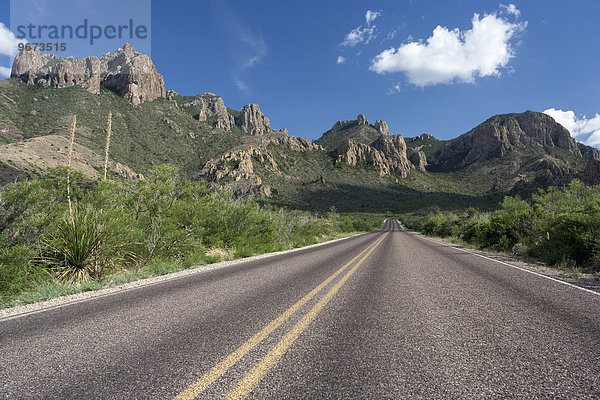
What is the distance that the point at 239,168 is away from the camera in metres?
86.4

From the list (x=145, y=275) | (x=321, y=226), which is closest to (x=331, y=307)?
(x=145, y=275)

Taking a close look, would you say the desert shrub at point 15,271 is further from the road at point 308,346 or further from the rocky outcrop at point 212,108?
the rocky outcrop at point 212,108

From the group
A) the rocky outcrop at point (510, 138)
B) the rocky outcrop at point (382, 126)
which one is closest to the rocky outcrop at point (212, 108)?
the rocky outcrop at point (382, 126)

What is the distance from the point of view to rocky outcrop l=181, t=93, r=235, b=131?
13038 centimetres

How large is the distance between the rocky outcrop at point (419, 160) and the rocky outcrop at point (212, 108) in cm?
10840

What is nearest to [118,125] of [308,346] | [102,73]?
[102,73]

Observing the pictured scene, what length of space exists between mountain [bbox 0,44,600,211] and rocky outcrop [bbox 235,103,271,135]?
848mm

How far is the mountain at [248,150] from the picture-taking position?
63.4 metres

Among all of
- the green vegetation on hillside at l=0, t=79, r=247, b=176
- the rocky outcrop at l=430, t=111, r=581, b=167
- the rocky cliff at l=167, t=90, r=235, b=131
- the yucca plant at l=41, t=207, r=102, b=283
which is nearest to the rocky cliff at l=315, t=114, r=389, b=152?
the rocky outcrop at l=430, t=111, r=581, b=167

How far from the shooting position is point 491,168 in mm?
106062

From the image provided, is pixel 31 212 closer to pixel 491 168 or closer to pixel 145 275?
pixel 145 275

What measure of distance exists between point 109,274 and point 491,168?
427ft

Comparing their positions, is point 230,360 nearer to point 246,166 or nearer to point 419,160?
point 246,166

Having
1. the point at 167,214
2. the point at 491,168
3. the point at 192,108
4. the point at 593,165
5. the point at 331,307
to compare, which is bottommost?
the point at 331,307
